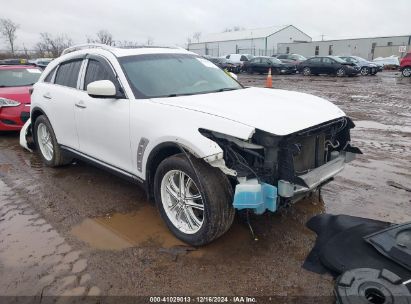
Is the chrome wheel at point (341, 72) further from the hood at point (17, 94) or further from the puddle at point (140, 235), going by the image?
the puddle at point (140, 235)

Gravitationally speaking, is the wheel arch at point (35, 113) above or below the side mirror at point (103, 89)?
below

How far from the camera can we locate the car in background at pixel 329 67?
25.7 meters

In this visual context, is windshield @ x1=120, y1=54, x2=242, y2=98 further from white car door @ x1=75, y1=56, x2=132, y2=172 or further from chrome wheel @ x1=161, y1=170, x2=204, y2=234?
chrome wheel @ x1=161, y1=170, x2=204, y2=234

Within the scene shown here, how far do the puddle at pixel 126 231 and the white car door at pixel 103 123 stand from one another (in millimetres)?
563

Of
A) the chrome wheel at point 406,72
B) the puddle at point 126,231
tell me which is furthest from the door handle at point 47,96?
the chrome wheel at point 406,72

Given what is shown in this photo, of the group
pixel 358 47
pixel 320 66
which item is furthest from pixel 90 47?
pixel 358 47

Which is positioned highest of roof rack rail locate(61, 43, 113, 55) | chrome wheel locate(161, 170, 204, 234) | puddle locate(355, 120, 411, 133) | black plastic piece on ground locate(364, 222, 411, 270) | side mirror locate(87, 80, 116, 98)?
roof rack rail locate(61, 43, 113, 55)

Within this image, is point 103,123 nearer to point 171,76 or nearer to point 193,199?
point 171,76

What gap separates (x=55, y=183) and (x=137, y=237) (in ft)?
6.96

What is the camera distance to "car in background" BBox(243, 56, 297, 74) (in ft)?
96.2

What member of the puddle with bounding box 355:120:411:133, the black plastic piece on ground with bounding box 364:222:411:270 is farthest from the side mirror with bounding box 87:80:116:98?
the puddle with bounding box 355:120:411:133

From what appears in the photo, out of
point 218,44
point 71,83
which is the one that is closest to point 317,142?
point 71,83

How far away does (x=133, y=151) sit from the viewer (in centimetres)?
381

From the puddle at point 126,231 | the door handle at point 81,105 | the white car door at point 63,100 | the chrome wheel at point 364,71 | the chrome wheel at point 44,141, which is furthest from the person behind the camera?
the chrome wheel at point 364,71
